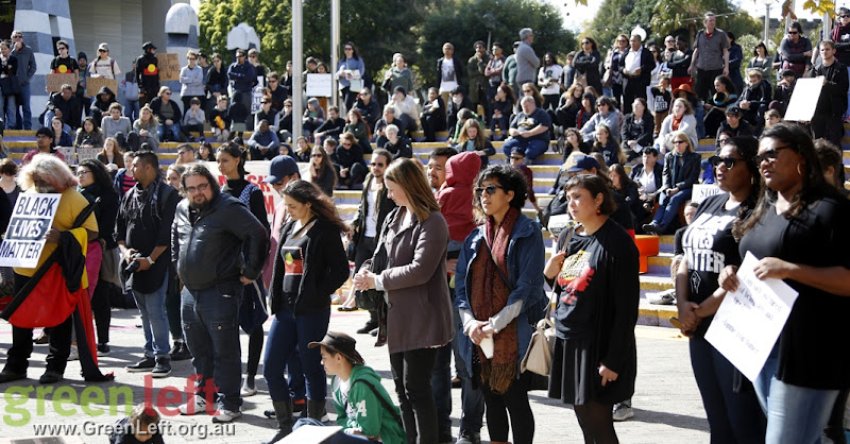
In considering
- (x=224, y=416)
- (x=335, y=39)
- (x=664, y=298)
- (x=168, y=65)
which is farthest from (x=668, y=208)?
(x=168, y=65)

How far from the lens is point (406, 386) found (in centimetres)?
624

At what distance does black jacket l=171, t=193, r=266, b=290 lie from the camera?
24.9 feet

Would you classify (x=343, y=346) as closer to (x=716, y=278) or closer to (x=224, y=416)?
(x=224, y=416)

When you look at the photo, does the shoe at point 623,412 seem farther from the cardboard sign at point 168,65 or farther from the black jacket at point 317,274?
the cardboard sign at point 168,65

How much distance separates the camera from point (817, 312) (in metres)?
4.32

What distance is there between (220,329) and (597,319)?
311cm

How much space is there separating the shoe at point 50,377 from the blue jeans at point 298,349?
2732 millimetres

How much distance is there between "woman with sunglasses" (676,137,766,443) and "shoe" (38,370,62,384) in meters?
5.62

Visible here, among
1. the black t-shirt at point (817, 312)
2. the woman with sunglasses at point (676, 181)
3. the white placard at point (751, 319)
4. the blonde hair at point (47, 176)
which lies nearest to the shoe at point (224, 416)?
the blonde hair at point (47, 176)

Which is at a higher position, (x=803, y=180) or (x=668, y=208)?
(x=803, y=180)

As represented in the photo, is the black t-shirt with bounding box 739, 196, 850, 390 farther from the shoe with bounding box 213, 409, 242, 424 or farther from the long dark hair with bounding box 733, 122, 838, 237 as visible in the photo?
the shoe with bounding box 213, 409, 242, 424

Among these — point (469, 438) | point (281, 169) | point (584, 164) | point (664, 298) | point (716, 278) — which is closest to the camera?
point (716, 278)

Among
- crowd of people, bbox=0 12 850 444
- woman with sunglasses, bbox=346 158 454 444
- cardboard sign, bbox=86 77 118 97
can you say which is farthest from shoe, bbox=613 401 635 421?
cardboard sign, bbox=86 77 118 97

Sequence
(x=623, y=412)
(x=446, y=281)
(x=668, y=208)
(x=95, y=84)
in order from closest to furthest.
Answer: (x=446, y=281), (x=623, y=412), (x=668, y=208), (x=95, y=84)
